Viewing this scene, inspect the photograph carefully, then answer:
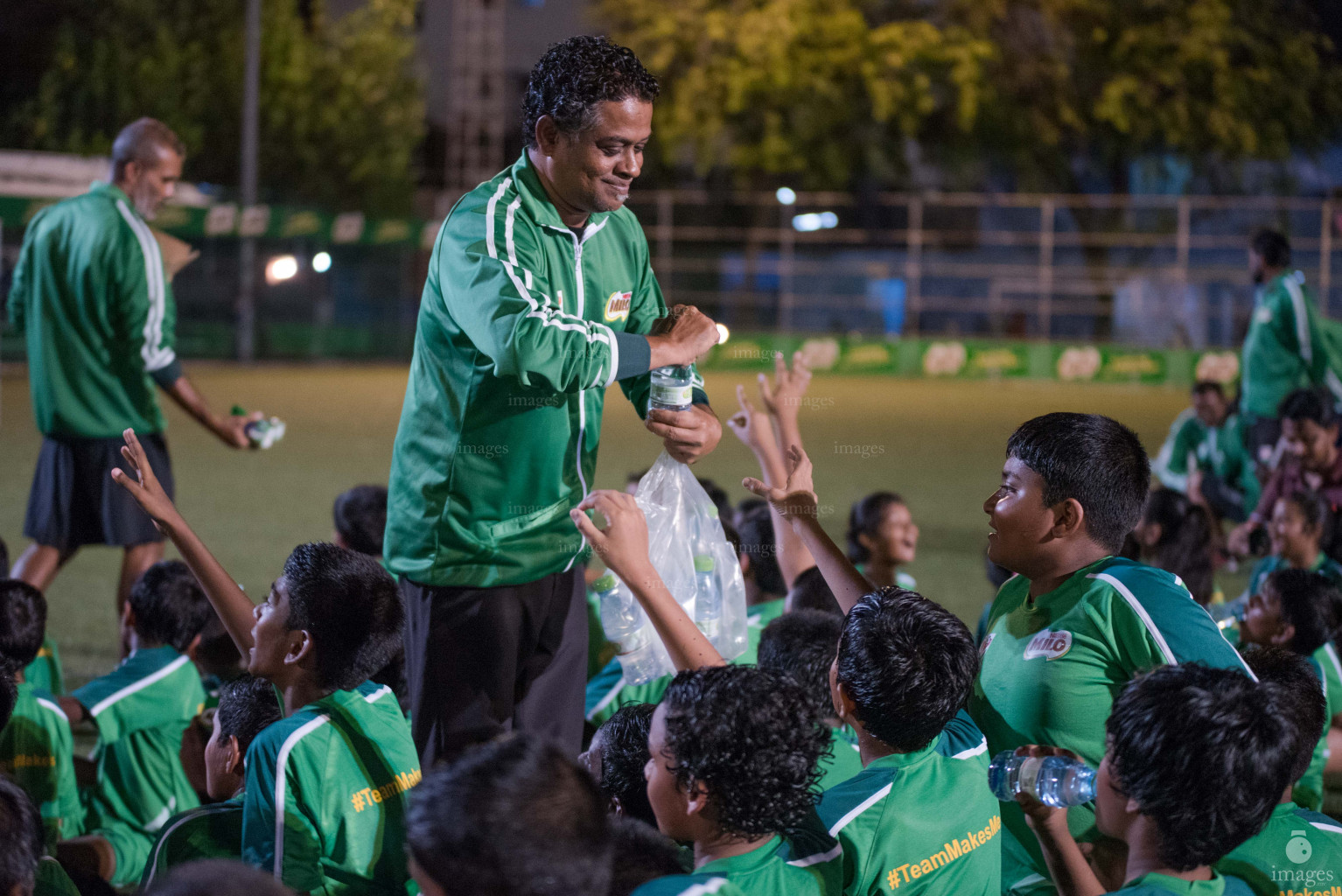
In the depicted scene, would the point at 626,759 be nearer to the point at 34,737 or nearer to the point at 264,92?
the point at 34,737

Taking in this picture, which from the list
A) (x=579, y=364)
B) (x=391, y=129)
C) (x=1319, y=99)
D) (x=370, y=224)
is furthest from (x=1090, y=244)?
(x=579, y=364)

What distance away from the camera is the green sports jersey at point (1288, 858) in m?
2.64

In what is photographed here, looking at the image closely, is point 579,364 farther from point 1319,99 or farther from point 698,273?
point 1319,99

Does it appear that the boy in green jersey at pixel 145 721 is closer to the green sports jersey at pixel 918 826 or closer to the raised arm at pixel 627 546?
the raised arm at pixel 627 546

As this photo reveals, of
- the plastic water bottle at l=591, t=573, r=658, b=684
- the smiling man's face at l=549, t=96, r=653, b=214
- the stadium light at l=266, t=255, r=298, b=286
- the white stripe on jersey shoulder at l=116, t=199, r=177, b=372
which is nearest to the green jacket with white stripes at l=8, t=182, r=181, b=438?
the white stripe on jersey shoulder at l=116, t=199, r=177, b=372

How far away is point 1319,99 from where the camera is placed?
29391mm

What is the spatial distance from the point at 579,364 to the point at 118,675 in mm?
2229

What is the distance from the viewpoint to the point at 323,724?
264 centimetres

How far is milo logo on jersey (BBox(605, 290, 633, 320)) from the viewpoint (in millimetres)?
2969

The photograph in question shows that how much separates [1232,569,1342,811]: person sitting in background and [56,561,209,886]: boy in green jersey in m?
3.39

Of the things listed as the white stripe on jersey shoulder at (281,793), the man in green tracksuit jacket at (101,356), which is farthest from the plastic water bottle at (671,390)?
the man in green tracksuit jacket at (101,356)

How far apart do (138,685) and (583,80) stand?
239cm

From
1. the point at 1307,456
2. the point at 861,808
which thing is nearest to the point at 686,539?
the point at 861,808

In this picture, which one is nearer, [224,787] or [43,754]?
[224,787]
